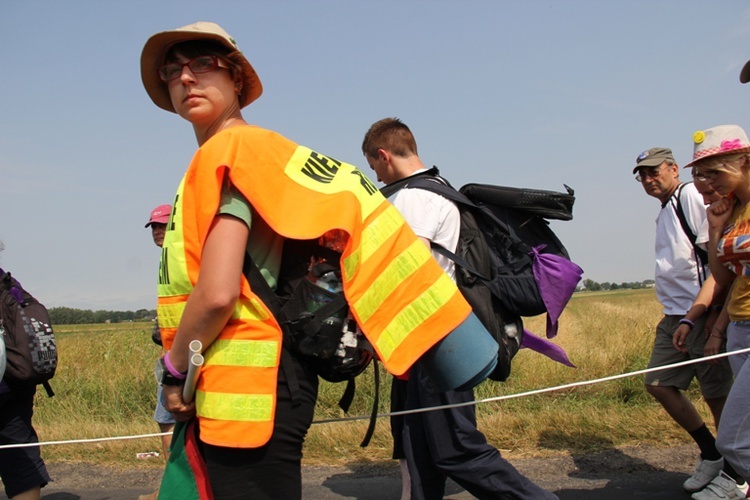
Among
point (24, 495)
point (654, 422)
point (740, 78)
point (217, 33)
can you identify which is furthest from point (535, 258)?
point (24, 495)

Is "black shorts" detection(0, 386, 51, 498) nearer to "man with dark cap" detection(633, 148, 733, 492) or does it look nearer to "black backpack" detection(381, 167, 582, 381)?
"black backpack" detection(381, 167, 582, 381)

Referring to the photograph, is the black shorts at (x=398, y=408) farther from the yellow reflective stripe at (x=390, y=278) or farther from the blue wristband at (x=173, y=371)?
the blue wristband at (x=173, y=371)

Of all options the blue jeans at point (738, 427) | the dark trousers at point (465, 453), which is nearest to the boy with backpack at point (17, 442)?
the dark trousers at point (465, 453)

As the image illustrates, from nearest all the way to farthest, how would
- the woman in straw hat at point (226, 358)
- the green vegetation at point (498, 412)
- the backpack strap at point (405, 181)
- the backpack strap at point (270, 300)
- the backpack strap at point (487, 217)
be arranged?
the woman in straw hat at point (226, 358)
the backpack strap at point (270, 300)
the backpack strap at point (487, 217)
the backpack strap at point (405, 181)
the green vegetation at point (498, 412)

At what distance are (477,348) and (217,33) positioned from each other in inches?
47.2

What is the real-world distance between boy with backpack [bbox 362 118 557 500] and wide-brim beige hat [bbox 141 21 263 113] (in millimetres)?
1321

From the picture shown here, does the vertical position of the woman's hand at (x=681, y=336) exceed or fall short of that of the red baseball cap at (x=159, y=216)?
it falls short

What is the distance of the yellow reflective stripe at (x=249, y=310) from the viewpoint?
1.92m

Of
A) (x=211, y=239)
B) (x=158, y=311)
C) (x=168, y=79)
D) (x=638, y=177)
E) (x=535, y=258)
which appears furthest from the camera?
(x=638, y=177)

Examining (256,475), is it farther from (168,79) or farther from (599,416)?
(599,416)

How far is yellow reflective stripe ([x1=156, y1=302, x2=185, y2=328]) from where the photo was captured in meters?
1.98

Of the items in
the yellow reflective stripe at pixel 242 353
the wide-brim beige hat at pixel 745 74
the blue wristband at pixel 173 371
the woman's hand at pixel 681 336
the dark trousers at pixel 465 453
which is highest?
the wide-brim beige hat at pixel 745 74

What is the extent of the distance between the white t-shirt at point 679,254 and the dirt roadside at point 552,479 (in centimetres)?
99

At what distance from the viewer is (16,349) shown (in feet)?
12.7
